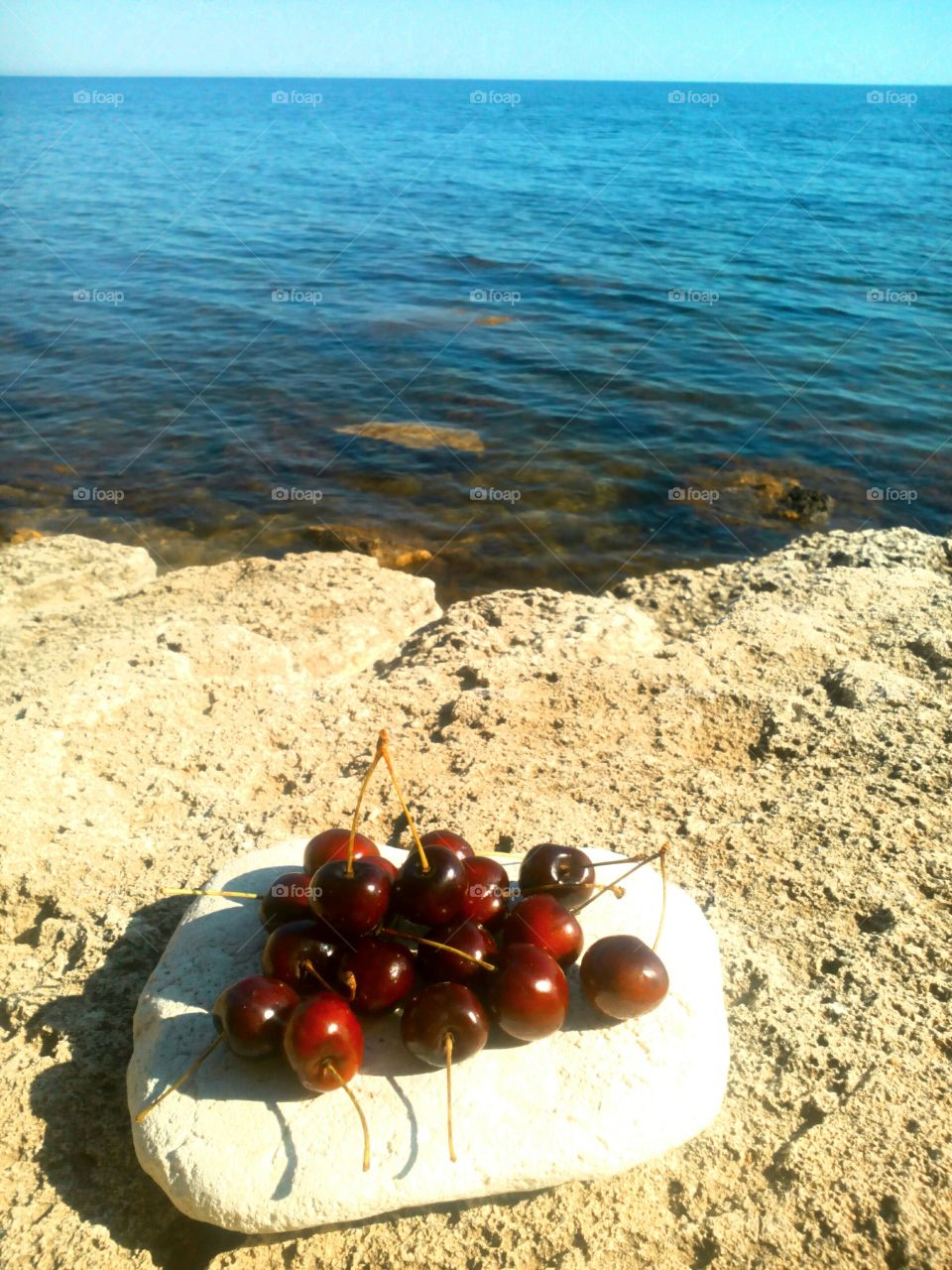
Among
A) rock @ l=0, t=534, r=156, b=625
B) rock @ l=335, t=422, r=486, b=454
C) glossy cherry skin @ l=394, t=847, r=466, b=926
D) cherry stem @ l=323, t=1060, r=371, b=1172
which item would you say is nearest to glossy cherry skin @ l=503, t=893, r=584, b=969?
glossy cherry skin @ l=394, t=847, r=466, b=926

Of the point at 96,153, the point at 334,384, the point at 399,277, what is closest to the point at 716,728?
the point at 334,384

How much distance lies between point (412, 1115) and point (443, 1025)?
282mm

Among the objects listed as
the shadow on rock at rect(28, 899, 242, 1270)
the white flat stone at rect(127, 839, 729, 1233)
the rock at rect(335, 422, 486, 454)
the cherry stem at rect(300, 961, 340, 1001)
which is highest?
the cherry stem at rect(300, 961, 340, 1001)

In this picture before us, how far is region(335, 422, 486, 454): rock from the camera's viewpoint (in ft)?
37.6

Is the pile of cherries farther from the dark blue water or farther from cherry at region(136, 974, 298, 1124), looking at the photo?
the dark blue water

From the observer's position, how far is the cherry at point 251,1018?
274 centimetres

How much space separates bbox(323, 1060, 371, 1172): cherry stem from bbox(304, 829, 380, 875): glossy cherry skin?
72cm

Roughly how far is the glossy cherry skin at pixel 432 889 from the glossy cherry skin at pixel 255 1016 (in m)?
0.44

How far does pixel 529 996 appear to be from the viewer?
109 inches

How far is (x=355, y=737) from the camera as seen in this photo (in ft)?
16.6

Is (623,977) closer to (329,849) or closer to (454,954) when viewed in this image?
(454,954)

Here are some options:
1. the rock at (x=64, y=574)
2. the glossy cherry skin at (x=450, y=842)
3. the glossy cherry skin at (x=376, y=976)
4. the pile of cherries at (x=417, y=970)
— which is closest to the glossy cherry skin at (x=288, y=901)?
the pile of cherries at (x=417, y=970)

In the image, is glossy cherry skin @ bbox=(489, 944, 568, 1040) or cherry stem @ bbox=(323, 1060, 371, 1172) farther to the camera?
glossy cherry skin @ bbox=(489, 944, 568, 1040)

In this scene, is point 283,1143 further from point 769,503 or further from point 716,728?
point 769,503
